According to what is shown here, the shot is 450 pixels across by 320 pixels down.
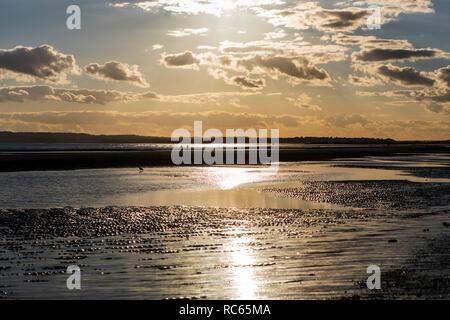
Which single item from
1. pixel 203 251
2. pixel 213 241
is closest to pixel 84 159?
pixel 213 241

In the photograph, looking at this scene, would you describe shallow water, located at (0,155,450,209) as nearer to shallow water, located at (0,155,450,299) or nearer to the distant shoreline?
shallow water, located at (0,155,450,299)

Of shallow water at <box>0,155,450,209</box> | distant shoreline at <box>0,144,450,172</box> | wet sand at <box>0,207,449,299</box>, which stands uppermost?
distant shoreline at <box>0,144,450,172</box>

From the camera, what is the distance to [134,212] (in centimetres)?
2841

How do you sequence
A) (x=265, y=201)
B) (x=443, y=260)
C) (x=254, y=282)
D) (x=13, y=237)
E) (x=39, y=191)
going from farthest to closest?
(x=39, y=191), (x=265, y=201), (x=13, y=237), (x=443, y=260), (x=254, y=282)

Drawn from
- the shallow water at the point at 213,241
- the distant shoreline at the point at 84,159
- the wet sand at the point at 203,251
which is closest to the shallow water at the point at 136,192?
the shallow water at the point at 213,241

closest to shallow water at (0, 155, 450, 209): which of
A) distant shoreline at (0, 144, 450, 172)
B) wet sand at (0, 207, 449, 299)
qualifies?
wet sand at (0, 207, 449, 299)

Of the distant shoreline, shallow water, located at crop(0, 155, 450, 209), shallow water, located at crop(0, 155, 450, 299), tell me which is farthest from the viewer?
the distant shoreline

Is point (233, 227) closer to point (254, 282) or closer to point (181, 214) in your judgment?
point (181, 214)

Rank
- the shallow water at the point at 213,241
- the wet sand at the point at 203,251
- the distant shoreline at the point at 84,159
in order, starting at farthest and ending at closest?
the distant shoreline at the point at 84,159 < the shallow water at the point at 213,241 < the wet sand at the point at 203,251

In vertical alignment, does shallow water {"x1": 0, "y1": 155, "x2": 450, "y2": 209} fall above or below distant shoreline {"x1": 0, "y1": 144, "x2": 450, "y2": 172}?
below

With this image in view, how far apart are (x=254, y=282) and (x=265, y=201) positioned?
1972 centimetres

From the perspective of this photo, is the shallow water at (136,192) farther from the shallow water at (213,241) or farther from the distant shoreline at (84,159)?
the distant shoreline at (84,159)
